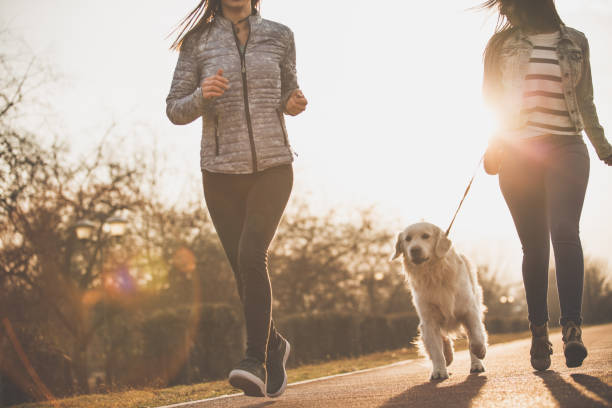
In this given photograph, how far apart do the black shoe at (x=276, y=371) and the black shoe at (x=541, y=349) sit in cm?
164

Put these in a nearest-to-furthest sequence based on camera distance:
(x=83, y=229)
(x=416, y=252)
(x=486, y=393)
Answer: (x=486, y=393), (x=416, y=252), (x=83, y=229)

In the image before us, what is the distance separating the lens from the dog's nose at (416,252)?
18.2 feet

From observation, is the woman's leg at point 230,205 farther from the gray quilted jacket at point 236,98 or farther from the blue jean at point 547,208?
the blue jean at point 547,208

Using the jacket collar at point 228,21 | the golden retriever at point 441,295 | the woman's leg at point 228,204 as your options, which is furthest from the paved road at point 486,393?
the jacket collar at point 228,21

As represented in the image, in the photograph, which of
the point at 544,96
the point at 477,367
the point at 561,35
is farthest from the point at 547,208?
the point at 477,367

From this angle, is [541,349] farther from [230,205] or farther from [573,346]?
[230,205]

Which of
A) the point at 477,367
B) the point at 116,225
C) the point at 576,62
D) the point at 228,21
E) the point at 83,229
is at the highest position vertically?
the point at 116,225

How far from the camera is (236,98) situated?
3.60 m

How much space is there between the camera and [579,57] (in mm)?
4105

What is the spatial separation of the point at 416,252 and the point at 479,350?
3.17 feet

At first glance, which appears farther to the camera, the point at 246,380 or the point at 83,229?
the point at 83,229

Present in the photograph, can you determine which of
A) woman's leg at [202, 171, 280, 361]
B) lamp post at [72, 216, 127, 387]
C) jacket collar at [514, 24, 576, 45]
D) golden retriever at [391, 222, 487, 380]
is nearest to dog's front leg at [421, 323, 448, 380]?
golden retriever at [391, 222, 487, 380]

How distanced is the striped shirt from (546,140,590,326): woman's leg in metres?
0.16

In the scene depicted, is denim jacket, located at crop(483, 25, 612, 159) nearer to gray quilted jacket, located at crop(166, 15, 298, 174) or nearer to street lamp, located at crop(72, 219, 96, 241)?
gray quilted jacket, located at crop(166, 15, 298, 174)
